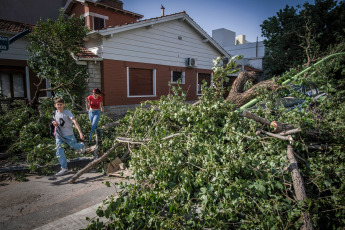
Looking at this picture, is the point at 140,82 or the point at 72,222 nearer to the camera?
the point at 72,222

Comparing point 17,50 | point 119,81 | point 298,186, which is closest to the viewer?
point 298,186

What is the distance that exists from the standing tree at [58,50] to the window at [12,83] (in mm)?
2132

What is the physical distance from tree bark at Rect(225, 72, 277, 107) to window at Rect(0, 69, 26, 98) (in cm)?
1051

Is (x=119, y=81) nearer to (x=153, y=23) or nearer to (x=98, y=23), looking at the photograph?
(x=153, y=23)

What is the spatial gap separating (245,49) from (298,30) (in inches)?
449

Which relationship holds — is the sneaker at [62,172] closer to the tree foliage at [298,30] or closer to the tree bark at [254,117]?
the tree bark at [254,117]

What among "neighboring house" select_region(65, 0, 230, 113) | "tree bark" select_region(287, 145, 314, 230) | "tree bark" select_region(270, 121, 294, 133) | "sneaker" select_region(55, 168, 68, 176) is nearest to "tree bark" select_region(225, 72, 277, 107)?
"tree bark" select_region(270, 121, 294, 133)

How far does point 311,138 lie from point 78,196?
4.26 m

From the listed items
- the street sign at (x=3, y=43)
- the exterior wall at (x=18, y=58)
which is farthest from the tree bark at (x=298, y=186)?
the exterior wall at (x=18, y=58)

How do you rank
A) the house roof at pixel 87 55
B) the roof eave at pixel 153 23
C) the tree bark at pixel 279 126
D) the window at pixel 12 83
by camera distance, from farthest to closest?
the window at pixel 12 83
the roof eave at pixel 153 23
the house roof at pixel 87 55
the tree bark at pixel 279 126

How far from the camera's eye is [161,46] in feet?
41.2

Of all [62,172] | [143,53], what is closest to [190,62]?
[143,53]

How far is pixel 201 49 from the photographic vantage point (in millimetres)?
15055

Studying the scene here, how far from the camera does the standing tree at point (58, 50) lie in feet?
28.0
